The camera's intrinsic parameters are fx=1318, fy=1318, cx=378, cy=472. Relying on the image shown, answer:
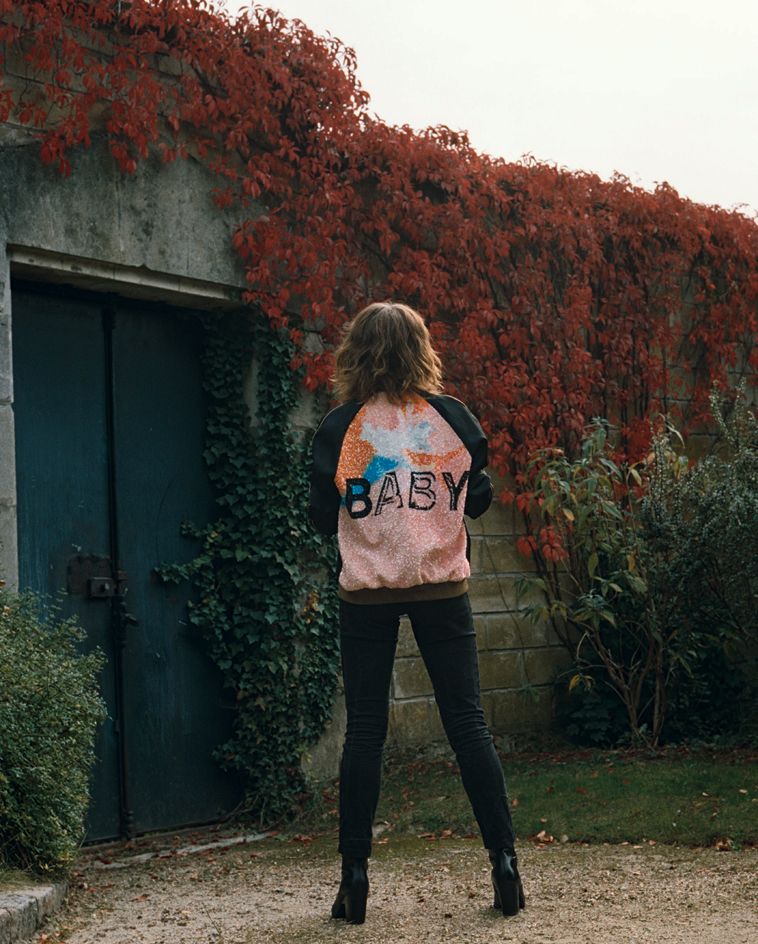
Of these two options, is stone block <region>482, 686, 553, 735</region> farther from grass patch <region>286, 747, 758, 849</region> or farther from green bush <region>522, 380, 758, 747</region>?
grass patch <region>286, 747, 758, 849</region>

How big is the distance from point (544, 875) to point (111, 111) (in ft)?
11.8

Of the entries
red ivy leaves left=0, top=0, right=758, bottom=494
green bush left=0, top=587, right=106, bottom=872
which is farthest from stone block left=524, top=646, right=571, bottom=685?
green bush left=0, top=587, right=106, bottom=872

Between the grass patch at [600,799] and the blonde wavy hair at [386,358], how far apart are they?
2154mm

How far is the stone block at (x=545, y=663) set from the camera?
7.45 meters

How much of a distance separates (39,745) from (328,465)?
52.7 inches

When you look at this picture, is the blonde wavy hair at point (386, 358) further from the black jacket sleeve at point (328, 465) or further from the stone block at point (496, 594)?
the stone block at point (496, 594)

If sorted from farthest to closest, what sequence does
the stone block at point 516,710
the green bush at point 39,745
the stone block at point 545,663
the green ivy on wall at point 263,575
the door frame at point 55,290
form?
the stone block at point 545,663 → the stone block at point 516,710 → the green ivy on wall at point 263,575 → the door frame at point 55,290 → the green bush at point 39,745

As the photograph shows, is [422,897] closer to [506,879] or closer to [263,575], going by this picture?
[506,879]

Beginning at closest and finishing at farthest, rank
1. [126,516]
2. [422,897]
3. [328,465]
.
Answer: [328,465] → [422,897] → [126,516]

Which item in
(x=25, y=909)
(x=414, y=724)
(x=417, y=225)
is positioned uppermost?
(x=417, y=225)

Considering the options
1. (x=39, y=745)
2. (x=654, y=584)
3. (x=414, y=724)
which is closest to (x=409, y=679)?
(x=414, y=724)

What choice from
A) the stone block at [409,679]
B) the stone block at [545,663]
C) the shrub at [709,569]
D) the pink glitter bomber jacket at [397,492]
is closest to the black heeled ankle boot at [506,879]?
the pink glitter bomber jacket at [397,492]

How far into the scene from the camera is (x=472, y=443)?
3797 millimetres

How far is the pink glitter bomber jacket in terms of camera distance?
3.69 meters
